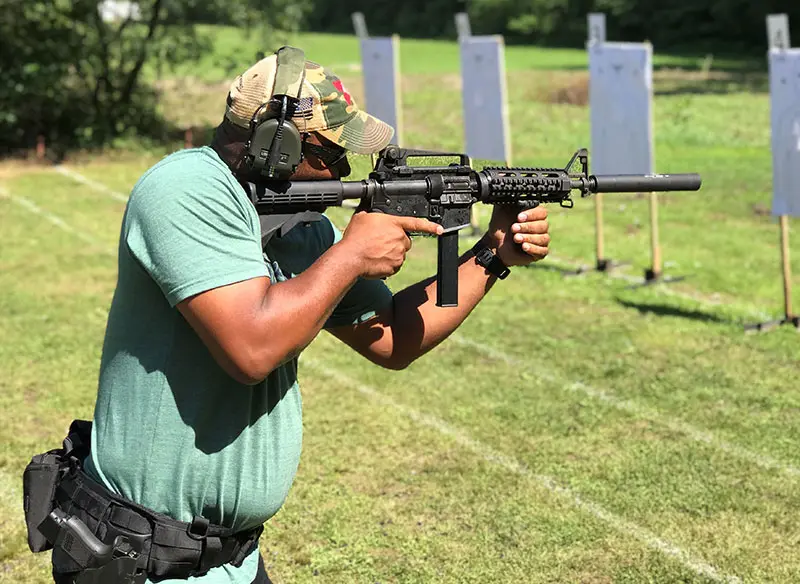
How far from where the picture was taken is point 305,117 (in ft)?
8.18

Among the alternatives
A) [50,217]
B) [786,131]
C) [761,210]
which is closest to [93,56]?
[50,217]

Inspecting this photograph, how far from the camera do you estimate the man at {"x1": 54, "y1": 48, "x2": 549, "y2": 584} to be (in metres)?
2.28

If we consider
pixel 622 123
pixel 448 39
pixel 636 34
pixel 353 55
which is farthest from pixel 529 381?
pixel 448 39

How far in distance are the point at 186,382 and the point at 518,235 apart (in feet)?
3.83

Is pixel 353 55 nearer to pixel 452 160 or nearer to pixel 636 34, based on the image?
pixel 636 34

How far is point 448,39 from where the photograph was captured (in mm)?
61344

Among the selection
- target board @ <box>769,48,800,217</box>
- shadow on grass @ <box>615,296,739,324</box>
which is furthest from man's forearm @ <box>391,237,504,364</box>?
target board @ <box>769,48,800,217</box>

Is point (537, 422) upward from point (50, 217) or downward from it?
downward

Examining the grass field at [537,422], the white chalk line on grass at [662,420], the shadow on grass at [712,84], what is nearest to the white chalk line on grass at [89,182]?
the grass field at [537,422]

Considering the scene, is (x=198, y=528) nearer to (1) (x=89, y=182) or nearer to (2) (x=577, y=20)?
(1) (x=89, y=182)

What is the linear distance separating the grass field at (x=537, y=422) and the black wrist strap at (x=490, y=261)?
203cm

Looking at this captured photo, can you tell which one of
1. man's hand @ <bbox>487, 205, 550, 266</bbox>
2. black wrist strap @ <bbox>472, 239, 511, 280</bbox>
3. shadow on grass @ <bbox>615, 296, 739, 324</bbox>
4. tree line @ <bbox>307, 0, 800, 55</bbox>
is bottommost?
shadow on grass @ <bbox>615, 296, 739, 324</bbox>

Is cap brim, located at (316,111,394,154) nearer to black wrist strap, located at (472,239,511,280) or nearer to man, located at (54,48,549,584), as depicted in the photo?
man, located at (54,48,549,584)

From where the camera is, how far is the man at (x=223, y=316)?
228 cm
